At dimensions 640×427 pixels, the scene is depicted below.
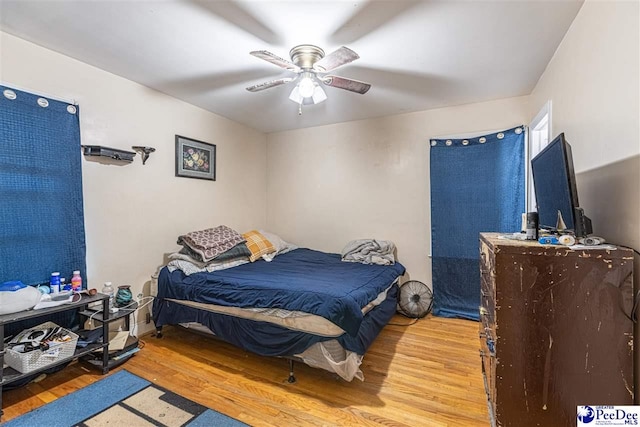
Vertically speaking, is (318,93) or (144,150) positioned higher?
(318,93)

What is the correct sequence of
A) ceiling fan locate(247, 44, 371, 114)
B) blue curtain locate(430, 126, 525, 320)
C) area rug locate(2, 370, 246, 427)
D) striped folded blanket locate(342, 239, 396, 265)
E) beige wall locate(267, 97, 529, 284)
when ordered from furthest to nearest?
beige wall locate(267, 97, 529, 284), striped folded blanket locate(342, 239, 396, 265), blue curtain locate(430, 126, 525, 320), ceiling fan locate(247, 44, 371, 114), area rug locate(2, 370, 246, 427)

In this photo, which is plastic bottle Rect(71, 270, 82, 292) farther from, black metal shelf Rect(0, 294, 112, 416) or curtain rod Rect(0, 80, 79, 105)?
curtain rod Rect(0, 80, 79, 105)

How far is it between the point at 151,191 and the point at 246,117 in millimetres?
1514

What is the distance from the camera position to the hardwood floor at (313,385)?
1.75 m

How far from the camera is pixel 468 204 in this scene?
3242 mm

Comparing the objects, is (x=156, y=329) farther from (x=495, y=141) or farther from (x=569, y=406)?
(x=495, y=141)

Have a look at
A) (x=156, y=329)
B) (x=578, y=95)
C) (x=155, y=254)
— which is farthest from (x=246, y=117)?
(x=578, y=95)

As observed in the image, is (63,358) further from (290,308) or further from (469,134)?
(469,134)

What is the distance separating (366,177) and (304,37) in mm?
2073

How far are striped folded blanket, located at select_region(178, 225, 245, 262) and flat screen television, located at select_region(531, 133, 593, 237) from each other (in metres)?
2.68

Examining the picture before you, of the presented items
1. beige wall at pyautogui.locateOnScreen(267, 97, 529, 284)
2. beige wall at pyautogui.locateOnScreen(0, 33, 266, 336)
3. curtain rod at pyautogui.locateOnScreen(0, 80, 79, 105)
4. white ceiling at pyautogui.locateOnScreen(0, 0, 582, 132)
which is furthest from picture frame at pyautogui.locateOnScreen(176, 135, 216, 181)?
beige wall at pyautogui.locateOnScreen(267, 97, 529, 284)

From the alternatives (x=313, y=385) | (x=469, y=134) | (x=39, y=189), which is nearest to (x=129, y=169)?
(x=39, y=189)

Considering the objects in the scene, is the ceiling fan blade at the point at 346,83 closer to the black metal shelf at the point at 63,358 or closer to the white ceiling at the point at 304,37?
the white ceiling at the point at 304,37

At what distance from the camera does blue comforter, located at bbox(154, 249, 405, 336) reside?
197 cm
